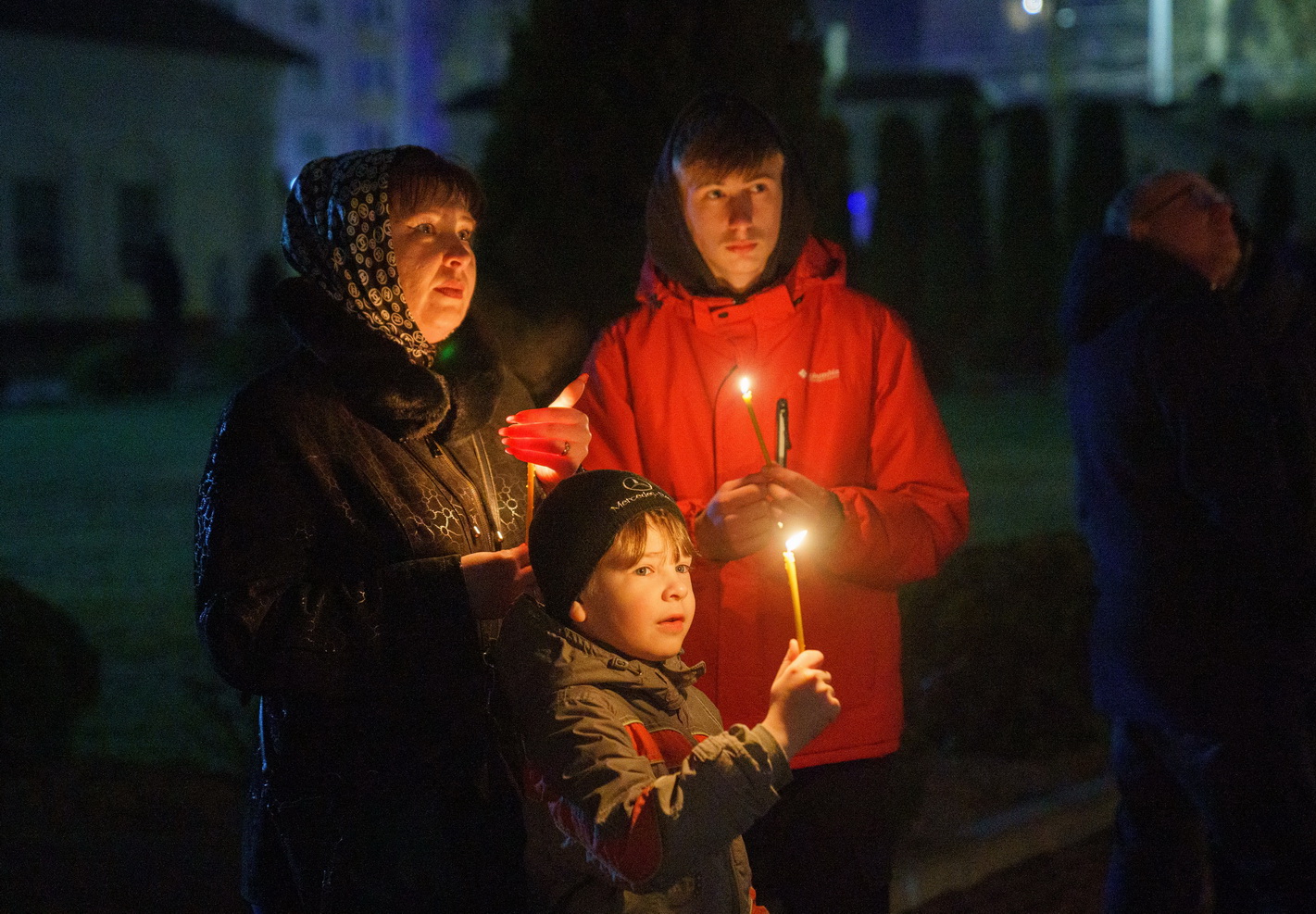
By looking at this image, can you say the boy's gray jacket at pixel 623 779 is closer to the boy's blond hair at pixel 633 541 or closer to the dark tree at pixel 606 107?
the boy's blond hair at pixel 633 541

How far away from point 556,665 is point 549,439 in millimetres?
414

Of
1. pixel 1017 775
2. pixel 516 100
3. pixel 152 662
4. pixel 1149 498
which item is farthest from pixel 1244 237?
pixel 152 662

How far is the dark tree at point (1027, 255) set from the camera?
28.4m

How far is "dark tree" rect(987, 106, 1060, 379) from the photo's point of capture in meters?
28.4

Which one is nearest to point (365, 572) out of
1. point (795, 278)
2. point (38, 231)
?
point (795, 278)

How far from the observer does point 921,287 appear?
2883 centimetres

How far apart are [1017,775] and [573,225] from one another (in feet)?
10.1

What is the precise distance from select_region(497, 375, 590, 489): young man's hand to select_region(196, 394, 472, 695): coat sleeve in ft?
0.84

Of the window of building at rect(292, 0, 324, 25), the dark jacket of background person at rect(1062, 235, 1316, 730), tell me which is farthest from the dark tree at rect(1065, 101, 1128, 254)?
the window of building at rect(292, 0, 324, 25)

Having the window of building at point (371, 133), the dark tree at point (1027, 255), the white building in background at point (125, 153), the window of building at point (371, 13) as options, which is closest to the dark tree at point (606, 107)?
the dark tree at point (1027, 255)

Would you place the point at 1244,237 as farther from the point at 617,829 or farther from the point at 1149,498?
the point at 617,829

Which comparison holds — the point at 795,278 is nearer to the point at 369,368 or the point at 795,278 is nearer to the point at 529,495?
the point at 529,495

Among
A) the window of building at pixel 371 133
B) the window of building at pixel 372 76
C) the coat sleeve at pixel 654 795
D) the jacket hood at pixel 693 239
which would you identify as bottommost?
the coat sleeve at pixel 654 795

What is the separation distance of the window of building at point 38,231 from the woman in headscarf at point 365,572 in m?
31.3
